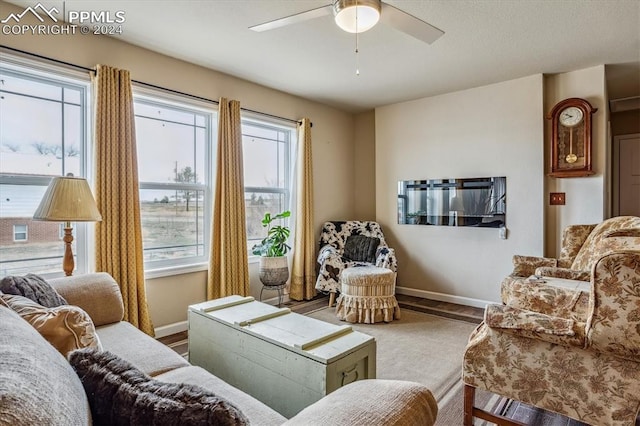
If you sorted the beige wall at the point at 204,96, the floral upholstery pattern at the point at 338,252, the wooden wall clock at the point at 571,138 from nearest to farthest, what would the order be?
1. the beige wall at the point at 204,96
2. the wooden wall clock at the point at 571,138
3. the floral upholstery pattern at the point at 338,252

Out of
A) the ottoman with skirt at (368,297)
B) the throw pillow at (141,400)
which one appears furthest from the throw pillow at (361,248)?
the throw pillow at (141,400)

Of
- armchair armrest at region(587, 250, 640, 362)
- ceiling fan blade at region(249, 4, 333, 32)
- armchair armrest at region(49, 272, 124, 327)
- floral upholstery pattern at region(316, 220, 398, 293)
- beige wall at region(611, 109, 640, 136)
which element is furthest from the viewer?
beige wall at region(611, 109, 640, 136)

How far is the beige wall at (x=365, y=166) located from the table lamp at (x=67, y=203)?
368 centimetres

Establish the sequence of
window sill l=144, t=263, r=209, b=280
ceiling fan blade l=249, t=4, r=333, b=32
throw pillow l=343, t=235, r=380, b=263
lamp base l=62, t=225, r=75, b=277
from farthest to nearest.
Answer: throw pillow l=343, t=235, r=380, b=263 < window sill l=144, t=263, r=209, b=280 < lamp base l=62, t=225, r=75, b=277 < ceiling fan blade l=249, t=4, r=333, b=32

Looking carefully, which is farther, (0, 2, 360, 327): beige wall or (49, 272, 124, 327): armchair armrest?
(0, 2, 360, 327): beige wall

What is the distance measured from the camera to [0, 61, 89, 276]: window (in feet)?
8.25

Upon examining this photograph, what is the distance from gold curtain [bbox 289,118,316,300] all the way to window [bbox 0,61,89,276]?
2.24m

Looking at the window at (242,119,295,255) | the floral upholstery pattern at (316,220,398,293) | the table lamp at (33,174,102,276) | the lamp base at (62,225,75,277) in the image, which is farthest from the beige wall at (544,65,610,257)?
the lamp base at (62,225,75,277)

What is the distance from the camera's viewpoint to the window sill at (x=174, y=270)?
318 cm

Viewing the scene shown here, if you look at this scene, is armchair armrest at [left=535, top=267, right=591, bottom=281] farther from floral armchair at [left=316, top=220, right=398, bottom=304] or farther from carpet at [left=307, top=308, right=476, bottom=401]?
floral armchair at [left=316, top=220, right=398, bottom=304]

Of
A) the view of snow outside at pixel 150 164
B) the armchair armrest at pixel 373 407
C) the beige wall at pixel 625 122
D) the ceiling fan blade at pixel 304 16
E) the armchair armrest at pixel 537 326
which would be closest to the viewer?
the armchair armrest at pixel 373 407

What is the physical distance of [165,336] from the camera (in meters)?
3.23

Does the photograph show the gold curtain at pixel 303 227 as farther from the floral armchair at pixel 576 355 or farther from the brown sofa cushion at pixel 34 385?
the brown sofa cushion at pixel 34 385

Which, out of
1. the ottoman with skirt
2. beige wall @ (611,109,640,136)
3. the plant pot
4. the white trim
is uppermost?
beige wall @ (611,109,640,136)
